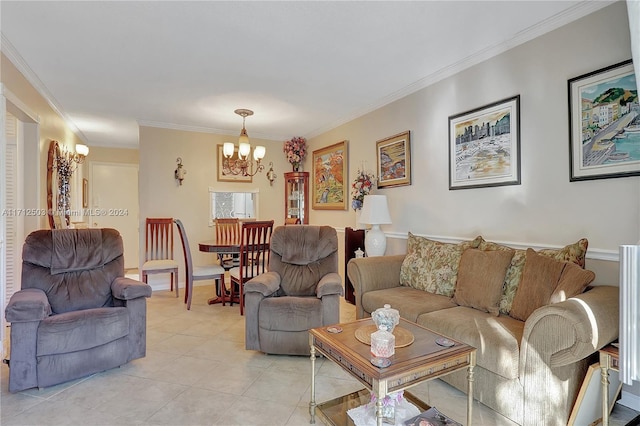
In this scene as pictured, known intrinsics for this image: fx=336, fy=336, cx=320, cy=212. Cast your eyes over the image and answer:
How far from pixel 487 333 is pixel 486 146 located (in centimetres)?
160

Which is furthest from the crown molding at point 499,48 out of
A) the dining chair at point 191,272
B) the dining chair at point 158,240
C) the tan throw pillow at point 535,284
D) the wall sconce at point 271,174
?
the dining chair at point 158,240

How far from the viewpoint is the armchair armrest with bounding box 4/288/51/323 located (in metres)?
2.08

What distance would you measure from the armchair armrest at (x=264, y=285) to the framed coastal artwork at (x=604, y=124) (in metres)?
2.32

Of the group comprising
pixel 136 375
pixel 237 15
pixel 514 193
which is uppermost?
pixel 237 15

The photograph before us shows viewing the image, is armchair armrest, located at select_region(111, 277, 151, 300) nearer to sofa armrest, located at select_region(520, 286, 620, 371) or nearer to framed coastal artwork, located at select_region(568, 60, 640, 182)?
sofa armrest, located at select_region(520, 286, 620, 371)

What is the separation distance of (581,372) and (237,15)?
9.57 feet

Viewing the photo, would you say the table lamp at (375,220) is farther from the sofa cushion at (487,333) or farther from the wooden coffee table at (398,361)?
the wooden coffee table at (398,361)

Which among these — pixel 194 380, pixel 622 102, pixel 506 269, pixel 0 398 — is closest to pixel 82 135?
pixel 0 398

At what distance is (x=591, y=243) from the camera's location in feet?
7.13

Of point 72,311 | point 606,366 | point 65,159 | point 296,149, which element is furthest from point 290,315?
point 65,159

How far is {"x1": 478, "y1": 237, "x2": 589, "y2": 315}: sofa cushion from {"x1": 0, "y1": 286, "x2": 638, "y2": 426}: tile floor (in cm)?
69

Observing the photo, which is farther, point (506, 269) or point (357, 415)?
point (506, 269)

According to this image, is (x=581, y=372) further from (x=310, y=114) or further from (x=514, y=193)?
(x=310, y=114)

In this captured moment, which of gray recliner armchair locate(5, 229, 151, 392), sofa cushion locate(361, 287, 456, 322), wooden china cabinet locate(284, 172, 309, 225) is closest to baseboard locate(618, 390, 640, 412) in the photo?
sofa cushion locate(361, 287, 456, 322)
